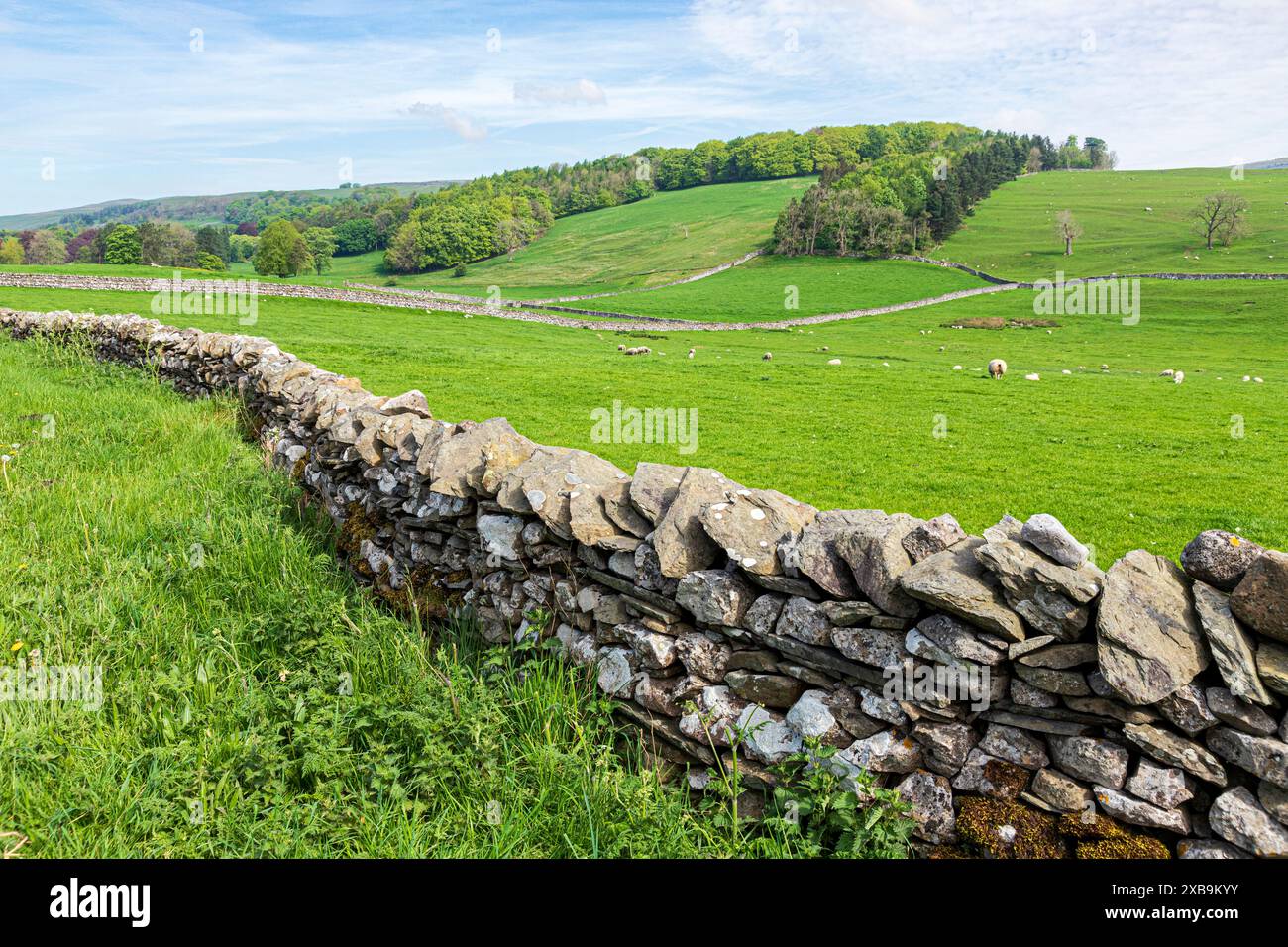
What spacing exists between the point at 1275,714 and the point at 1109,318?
56.1 meters

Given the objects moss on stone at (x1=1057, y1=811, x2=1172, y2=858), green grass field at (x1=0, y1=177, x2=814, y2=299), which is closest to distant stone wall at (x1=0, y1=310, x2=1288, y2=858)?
moss on stone at (x1=1057, y1=811, x2=1172, y2=858)

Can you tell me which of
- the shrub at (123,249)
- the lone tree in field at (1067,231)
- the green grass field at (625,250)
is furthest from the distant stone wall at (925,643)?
the shrub at (123,249)

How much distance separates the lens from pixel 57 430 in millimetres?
10391

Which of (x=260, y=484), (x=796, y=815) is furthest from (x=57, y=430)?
(x=796, y=815)

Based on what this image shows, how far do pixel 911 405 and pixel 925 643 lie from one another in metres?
17.8

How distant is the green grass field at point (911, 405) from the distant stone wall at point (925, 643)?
6.31m

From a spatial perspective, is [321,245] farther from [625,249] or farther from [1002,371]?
[1002,371]

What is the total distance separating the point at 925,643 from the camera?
12.4 ft

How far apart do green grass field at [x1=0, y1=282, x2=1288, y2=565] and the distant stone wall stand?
6.31 metres

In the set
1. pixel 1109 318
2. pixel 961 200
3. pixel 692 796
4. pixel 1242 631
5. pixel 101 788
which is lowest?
pixel 692 796

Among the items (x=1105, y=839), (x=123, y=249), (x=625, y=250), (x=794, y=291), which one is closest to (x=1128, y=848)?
(x=1105, y=839)

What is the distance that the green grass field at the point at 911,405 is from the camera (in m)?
11.7

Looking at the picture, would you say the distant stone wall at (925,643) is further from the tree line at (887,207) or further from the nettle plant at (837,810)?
the tree line at (887,207)
